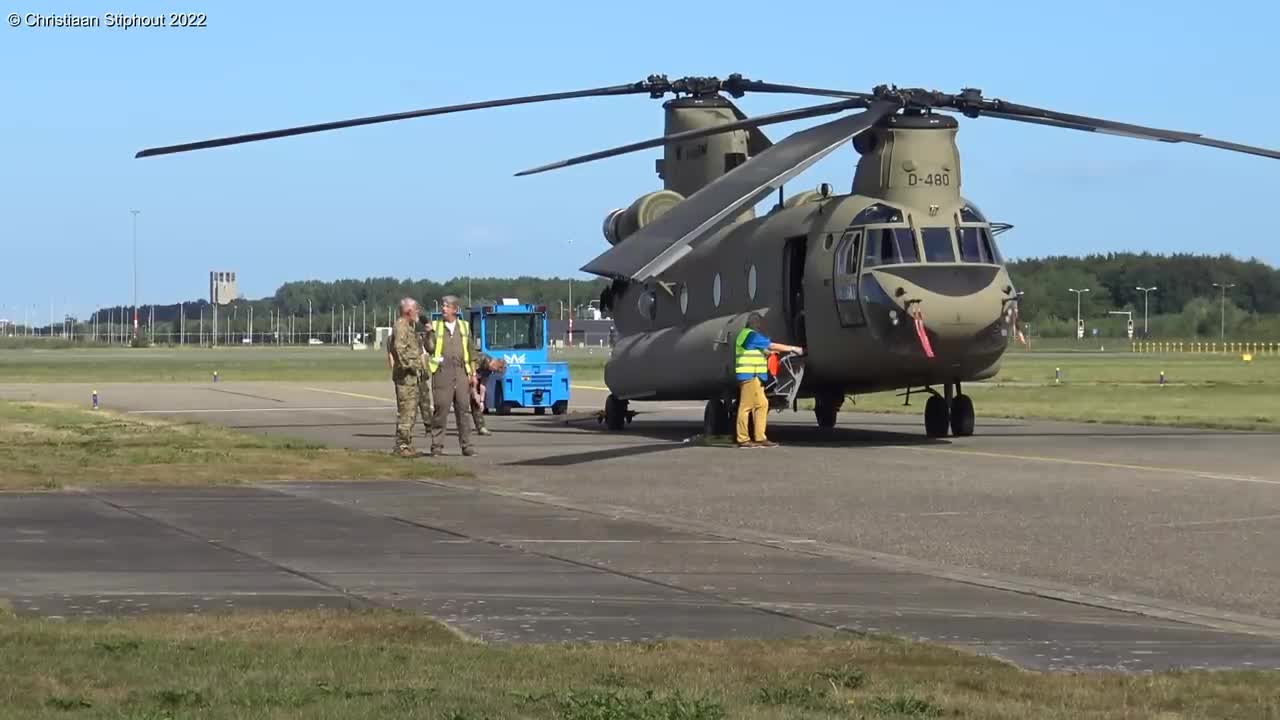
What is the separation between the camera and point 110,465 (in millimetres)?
22016

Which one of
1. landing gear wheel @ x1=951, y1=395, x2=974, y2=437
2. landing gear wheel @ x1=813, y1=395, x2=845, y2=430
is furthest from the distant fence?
landing gear wheel @ x1=951, y1=395, x2=974, y2=437

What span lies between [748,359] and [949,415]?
3912mm

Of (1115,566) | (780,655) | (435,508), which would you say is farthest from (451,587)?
(435,508)

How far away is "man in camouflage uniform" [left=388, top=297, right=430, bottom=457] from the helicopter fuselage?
5423mm

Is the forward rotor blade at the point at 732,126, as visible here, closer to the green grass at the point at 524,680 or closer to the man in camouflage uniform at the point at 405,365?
the man in camouflage uniform at the point at 405,365

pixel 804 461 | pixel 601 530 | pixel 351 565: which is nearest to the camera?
pixel 351 565

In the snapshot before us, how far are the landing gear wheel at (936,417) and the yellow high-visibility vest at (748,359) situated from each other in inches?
127

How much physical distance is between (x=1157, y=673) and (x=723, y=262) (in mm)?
21424

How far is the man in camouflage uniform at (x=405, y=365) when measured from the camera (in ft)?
79.9

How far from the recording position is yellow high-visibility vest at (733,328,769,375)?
26.5 m

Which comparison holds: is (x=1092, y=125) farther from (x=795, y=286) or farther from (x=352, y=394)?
(x=352, y=394)

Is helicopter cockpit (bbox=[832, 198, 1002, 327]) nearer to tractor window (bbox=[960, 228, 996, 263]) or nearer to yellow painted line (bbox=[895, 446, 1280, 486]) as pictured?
tractor window (bbox=[960, 228, 996, 263])

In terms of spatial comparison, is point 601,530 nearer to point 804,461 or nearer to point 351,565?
point 351,565

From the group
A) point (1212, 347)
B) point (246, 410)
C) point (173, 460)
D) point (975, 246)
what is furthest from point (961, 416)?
point (1212, 347)
